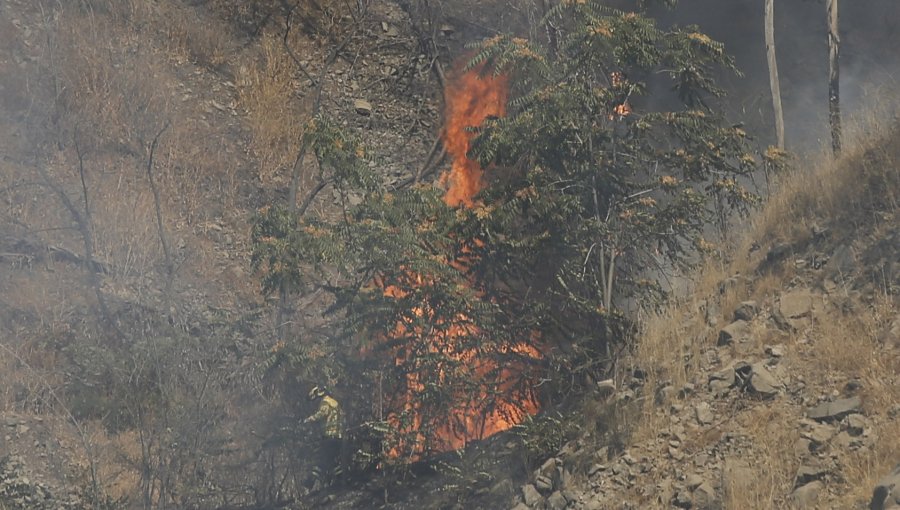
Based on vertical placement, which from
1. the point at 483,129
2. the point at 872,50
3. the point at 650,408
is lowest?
the point at 650,408

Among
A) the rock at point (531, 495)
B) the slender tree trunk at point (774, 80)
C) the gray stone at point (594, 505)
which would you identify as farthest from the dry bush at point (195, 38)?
the gray stone at point (594, 505)

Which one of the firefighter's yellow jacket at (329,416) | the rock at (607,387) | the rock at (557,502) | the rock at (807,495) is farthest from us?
the firefighter's yellow jacket at (329,416)

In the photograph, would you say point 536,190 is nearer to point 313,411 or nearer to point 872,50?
point 313,411

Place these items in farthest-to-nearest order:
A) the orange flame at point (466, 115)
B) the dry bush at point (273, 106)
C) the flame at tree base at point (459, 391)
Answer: the dry bush at point (273, 106) < the orange flame at point (466, 115) < the flame at tree base at point (459, 391)

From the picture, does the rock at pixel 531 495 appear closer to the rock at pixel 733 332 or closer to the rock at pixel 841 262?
the rock at pixel 733 332

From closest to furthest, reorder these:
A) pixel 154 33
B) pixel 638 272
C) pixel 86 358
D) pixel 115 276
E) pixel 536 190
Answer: pixel 536 190, pixel 638 272, pixel 86 358, pixel 115 276, pixel 154 33

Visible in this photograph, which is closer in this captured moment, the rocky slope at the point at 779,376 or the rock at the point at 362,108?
the rocky slope at the point at 779,376

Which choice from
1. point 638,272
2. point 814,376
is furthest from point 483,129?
point 814,376
